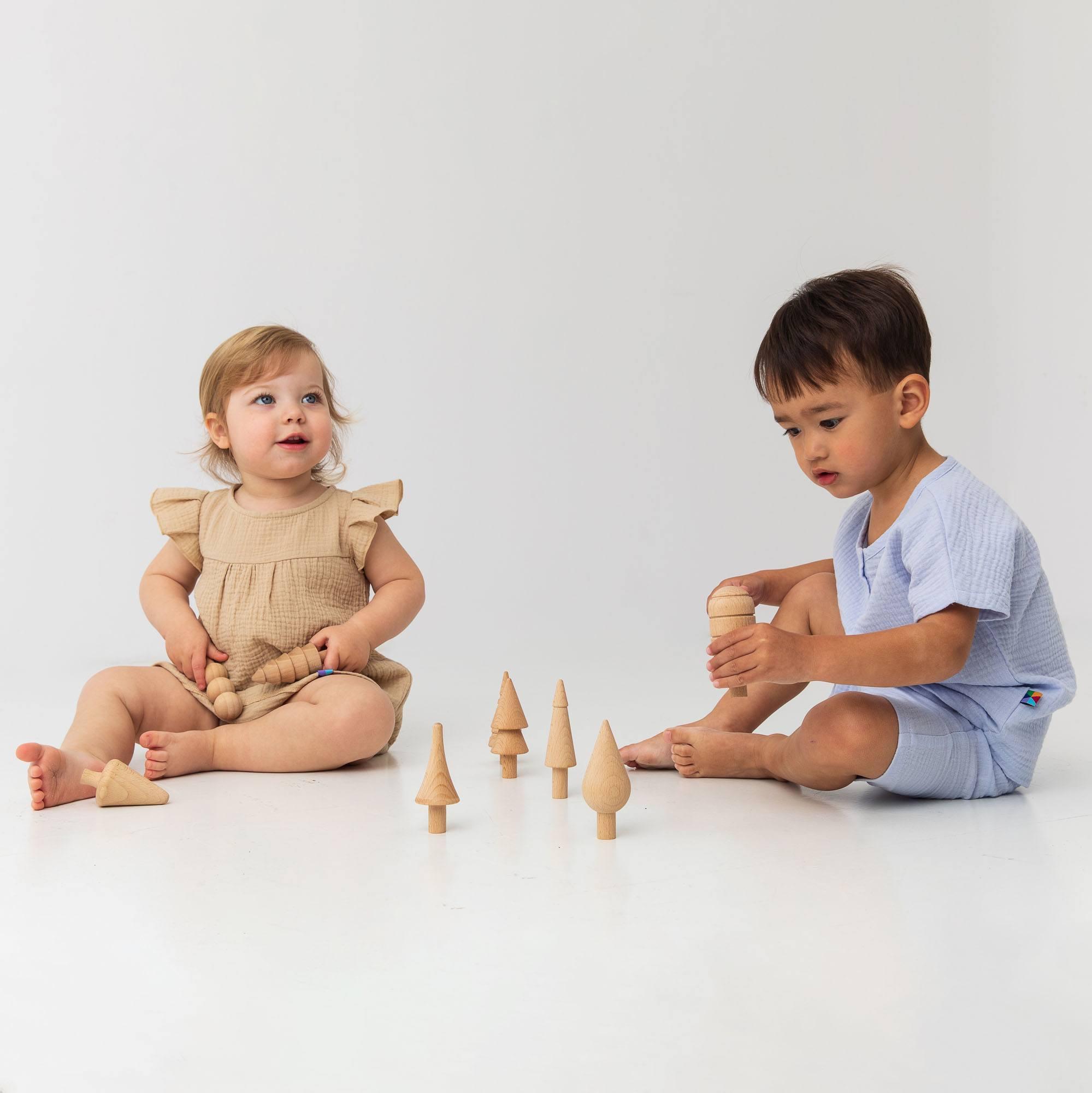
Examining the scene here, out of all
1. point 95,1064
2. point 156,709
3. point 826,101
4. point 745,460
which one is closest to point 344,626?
point 156,709

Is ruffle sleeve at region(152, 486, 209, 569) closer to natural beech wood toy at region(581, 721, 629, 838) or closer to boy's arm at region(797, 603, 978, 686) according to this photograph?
natural beech wood toy at region(581, 721, 629, 838)

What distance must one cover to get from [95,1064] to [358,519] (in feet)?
4.18

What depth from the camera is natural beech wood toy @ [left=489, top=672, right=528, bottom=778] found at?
1931mm

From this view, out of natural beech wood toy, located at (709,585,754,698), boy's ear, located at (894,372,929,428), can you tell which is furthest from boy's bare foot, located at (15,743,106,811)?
boy's ear, located at (894,372,929,428)

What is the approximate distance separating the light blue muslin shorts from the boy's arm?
108 mm

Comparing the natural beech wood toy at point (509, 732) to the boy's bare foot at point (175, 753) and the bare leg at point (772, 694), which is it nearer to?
the bare leg at point (772, 694)

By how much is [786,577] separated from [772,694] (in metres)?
0.19

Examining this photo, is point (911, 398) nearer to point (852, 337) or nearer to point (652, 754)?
point (852, 337)

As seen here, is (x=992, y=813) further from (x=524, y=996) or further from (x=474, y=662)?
(x=474, y=662)

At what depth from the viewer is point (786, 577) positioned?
2.05m

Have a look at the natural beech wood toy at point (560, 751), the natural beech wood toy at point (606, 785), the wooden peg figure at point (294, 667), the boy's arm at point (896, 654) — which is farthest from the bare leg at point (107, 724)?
the boy's arm at point (896, 654)

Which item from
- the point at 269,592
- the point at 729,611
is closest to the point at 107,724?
the point at 269,592

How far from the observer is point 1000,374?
4176 mm

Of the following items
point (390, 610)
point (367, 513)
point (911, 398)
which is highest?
point (911, 398)
